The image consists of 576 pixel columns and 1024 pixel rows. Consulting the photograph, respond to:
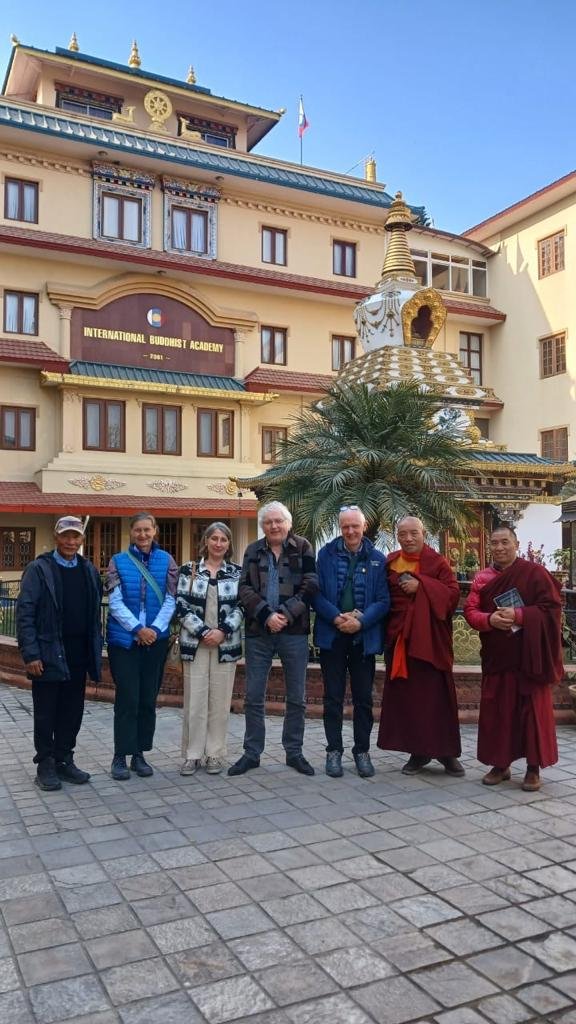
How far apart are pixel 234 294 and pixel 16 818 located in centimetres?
2260

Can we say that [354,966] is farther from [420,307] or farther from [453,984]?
[420,307]

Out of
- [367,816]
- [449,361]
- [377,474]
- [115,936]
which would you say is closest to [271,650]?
[367,816]

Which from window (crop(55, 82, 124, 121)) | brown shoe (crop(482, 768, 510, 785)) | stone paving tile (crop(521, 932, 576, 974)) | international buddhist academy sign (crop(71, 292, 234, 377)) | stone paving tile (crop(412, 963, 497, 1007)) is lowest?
stone paving tile (crop(412, 963, 497, 1007))

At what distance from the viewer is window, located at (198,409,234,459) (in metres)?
24.5

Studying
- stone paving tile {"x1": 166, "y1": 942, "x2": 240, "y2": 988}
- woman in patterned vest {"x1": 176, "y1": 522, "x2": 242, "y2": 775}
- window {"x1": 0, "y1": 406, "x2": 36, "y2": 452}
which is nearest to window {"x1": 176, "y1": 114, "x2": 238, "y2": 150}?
window {"x1": 0, "y1": 406, "x2": 36, "y2": 452}

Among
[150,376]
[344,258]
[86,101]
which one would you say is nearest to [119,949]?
[150,376]

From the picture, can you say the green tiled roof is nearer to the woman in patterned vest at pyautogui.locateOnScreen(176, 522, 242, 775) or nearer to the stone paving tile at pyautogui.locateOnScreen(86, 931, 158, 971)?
the woman in patterned vest at pyautogui.locateOnScreen(176, 522, 242, 775)

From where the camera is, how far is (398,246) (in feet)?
43.9

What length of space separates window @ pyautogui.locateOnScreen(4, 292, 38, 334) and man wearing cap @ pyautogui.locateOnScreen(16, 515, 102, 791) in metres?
18.5

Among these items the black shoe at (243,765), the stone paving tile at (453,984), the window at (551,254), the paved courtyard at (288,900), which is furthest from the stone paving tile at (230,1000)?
the window at (551,254)

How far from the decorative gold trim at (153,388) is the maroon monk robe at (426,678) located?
18.1 meters

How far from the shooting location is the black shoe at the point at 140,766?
5613 millimetres

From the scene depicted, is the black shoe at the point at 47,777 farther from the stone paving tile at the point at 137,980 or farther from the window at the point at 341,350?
the window at the point at 341,350

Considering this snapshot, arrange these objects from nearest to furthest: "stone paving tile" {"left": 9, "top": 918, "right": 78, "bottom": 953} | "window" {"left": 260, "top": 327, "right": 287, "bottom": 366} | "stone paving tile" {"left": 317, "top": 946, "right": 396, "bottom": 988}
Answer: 1. "stone paving tile" {"left": 317, "top": 946, "right": 396, "bottom": 988}
2. "stone paving tile" {"left": 9, "top": 918, "right": 78, "bottom": 953}
3. "window" {"left": 260, "top": 327, "right": 287, "bottom": 366}
